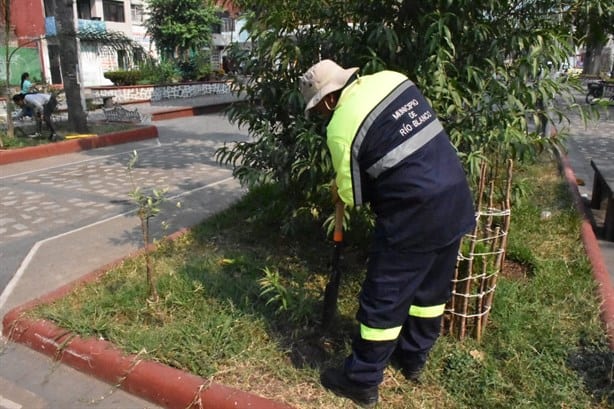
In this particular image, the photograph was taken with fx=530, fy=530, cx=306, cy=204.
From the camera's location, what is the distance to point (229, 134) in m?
12.6

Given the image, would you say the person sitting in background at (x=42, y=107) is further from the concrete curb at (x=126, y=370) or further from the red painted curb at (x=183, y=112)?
the concrete curb at (x=126, y=370)

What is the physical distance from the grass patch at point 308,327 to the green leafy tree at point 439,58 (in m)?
0.78

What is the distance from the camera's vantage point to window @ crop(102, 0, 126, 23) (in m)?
34.0

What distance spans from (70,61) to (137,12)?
91.5 feet

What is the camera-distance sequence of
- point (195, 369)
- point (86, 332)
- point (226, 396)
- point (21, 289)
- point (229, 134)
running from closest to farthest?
1. point (226, 396)
2. point (195, 369)
3. point (86, 332)
4. point (21, 289)
5. point (229, 134)

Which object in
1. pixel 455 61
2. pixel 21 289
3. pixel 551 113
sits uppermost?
pixel 455 61

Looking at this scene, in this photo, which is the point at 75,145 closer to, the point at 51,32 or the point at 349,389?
the point at 349,389

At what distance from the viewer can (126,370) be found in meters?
2.90

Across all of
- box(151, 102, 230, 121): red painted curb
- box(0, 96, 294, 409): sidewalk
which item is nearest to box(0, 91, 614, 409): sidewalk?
box(0, 96, 294, 409): sidewalk

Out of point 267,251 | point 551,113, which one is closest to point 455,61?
point 551,113

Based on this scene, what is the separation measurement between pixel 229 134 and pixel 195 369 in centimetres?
1022

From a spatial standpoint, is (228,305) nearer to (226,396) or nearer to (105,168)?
(226,396)

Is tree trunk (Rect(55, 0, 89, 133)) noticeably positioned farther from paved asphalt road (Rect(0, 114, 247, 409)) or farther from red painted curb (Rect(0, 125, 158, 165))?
paved asphalt road (Rect(0, 114, 247, 409))

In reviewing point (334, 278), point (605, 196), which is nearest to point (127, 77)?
point (605, 196)
